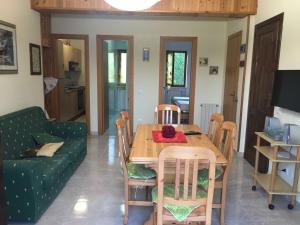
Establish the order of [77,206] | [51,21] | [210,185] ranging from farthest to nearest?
1. [51,21]
2. [77,206]
3. [210,185]

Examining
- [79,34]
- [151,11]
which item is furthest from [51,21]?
[151,11]

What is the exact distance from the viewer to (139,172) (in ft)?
7.89

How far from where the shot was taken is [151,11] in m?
4.05

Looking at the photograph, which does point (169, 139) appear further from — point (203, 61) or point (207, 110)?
point (203, 61)

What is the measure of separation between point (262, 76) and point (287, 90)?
919 millimetres

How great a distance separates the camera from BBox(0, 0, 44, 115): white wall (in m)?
3.24

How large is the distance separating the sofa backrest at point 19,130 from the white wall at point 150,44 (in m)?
2.02

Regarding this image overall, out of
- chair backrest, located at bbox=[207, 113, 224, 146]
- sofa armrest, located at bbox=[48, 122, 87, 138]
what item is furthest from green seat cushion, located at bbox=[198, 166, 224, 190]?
sofa armrest, located at bbox=[48, 122, 87, 138]

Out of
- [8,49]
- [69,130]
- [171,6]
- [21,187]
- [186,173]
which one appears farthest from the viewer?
[171,6]

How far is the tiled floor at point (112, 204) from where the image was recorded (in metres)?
2.48

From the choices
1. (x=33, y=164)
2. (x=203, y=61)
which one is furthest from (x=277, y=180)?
(x=203, y=61)

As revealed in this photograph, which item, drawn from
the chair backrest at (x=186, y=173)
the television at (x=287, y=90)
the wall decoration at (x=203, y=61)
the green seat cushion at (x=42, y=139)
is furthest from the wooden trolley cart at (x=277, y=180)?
the wall decoration at (x=203, y=61)

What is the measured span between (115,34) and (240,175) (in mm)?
3707

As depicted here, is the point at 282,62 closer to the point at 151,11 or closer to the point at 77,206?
the point at 151,11
